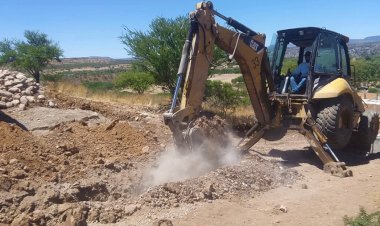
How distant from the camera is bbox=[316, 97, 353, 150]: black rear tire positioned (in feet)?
31.5

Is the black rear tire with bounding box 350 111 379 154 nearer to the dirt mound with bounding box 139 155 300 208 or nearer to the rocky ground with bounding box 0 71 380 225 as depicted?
the rocky ground with bounding box 0 71 380 225

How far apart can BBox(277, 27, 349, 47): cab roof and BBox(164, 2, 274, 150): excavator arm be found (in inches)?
43.2

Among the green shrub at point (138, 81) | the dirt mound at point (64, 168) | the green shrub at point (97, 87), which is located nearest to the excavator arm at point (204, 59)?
the dirt mound at point (64, 168)

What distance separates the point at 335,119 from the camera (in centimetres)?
955

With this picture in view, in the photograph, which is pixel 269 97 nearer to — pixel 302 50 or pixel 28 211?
pixel 302 50

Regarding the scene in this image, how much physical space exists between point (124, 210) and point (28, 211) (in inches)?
49.1

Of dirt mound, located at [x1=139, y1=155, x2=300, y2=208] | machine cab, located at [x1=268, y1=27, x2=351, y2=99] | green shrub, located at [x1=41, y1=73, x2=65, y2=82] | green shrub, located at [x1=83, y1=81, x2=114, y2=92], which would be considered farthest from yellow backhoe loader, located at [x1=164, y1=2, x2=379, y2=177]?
green shrub, located at [x1=41, y1=73, x2=65, y2=82]

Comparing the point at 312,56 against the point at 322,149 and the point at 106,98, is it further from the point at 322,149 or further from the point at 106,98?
the point at 106,98

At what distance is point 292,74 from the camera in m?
10.2

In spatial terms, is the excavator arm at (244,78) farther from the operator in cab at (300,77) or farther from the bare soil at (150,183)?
the bare soil at (150,183)

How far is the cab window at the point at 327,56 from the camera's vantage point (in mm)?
9766

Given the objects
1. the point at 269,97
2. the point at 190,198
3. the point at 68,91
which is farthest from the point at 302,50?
the point at 68,91

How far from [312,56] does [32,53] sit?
72.3ft

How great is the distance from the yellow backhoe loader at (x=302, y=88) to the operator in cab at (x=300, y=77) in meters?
0.07
